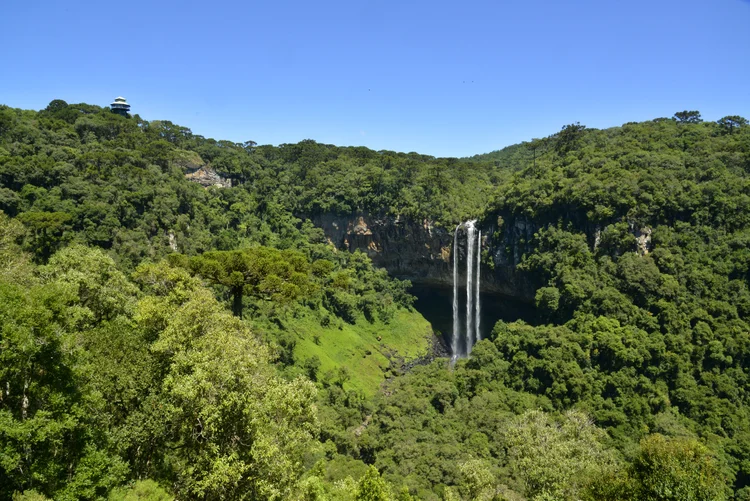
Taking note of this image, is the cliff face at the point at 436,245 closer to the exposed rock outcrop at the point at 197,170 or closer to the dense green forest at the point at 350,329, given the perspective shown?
the dense green forest at the point at 350,329

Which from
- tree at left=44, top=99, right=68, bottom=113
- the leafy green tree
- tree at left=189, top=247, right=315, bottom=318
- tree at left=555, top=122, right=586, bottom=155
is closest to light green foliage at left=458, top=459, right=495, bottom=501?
tree at left=189, top=247, right=315, bottom=318

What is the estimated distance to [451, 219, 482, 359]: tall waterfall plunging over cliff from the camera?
166 ft

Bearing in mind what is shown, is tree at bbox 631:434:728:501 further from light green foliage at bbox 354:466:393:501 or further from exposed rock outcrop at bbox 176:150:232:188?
exposed rock outcrop at bbox 176:150:232:188

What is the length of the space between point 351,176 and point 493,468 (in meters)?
42.3

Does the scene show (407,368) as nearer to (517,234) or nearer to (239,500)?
(517,234)

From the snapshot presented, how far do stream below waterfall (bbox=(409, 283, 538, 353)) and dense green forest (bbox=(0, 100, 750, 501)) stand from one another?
3.14 m

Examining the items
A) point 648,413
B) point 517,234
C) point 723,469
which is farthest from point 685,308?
point 517,234

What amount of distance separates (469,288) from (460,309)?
4.33 m

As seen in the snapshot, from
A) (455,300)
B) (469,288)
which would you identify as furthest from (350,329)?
(469,288)

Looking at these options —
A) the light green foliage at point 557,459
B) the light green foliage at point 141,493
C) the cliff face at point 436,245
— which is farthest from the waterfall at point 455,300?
the light green foliage at point 141,493

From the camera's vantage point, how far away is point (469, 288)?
51.4m

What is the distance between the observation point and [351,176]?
59.3 m

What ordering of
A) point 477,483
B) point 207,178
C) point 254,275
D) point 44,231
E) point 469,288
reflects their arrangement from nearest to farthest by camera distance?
point 477,483 < point 254,275 < point 44,231 < point 469,288 < point 207,178

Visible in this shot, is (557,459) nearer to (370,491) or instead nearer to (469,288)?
(370,491)
